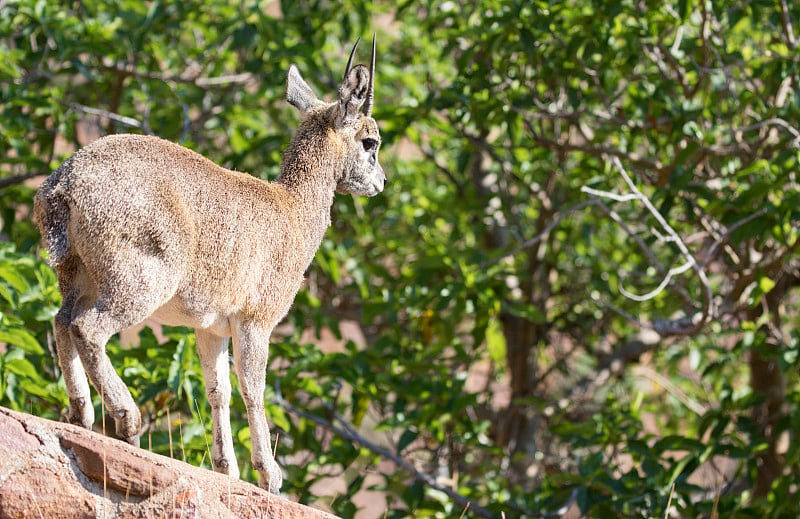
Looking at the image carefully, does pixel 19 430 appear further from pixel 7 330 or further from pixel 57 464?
pixel 7 330

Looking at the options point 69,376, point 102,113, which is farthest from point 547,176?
point 69,376

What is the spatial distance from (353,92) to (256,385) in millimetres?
1714

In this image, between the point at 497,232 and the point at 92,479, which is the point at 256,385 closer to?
the point at 92,479

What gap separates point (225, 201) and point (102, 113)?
3.88 meters

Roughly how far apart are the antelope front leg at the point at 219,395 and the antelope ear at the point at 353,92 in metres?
1.44

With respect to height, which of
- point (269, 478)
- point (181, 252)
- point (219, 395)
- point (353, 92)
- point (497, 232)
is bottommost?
point (269, 478)

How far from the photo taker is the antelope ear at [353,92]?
5.54 m

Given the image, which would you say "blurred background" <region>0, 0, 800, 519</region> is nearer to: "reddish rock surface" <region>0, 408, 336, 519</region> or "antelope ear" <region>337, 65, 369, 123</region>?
"reddish rock surface" <region>0, 408, 336, 519</region>

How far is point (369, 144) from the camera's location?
593 cm

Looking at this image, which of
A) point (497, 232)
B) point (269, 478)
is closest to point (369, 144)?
point (269, 478)

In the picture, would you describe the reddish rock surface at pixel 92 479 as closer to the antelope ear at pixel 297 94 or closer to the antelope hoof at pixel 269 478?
the antelope hoof at pixel 269 478

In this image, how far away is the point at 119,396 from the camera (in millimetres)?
4734

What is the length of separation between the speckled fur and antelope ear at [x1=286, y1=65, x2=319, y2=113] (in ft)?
1.04

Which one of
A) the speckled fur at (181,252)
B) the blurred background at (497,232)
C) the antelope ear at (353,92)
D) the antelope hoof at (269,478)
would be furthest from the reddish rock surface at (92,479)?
the antelope ear at (353,92)
